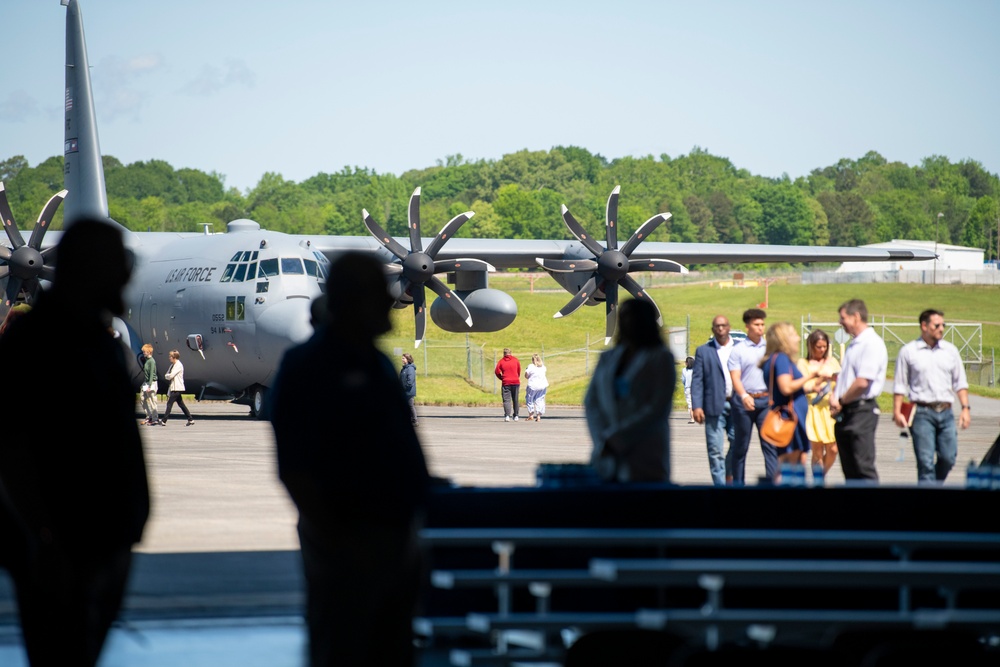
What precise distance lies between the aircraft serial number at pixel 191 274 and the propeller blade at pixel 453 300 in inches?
183

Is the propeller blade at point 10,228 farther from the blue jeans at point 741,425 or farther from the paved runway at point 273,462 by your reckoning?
the blue jeans at point 741,425

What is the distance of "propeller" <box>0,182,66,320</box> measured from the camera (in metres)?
22.8

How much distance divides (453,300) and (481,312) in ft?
2.42

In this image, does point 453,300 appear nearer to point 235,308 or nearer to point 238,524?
point 235,308

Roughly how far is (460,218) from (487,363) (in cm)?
2129

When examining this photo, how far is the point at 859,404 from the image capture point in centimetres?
936

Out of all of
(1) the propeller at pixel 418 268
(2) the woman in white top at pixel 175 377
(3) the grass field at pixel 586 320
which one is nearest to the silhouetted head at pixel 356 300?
(2) the woman in white top at pixel 175 377

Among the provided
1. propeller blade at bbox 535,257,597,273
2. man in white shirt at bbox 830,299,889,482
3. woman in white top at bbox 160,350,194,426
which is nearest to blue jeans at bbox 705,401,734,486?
man in white shirt at bbox 830,299,889,482

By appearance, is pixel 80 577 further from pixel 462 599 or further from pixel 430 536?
pixel 462 599

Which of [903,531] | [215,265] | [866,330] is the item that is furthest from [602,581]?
[215,265]

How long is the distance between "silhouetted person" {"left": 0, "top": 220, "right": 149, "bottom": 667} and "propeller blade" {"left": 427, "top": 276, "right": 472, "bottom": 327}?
20.5 m

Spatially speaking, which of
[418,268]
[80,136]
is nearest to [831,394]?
[418,268]

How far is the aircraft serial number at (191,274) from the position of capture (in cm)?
2157

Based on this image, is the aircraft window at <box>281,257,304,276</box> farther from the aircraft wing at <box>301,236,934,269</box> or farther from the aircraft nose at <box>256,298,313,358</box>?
the aircraft wing at <box>301,236,934,269</box>
